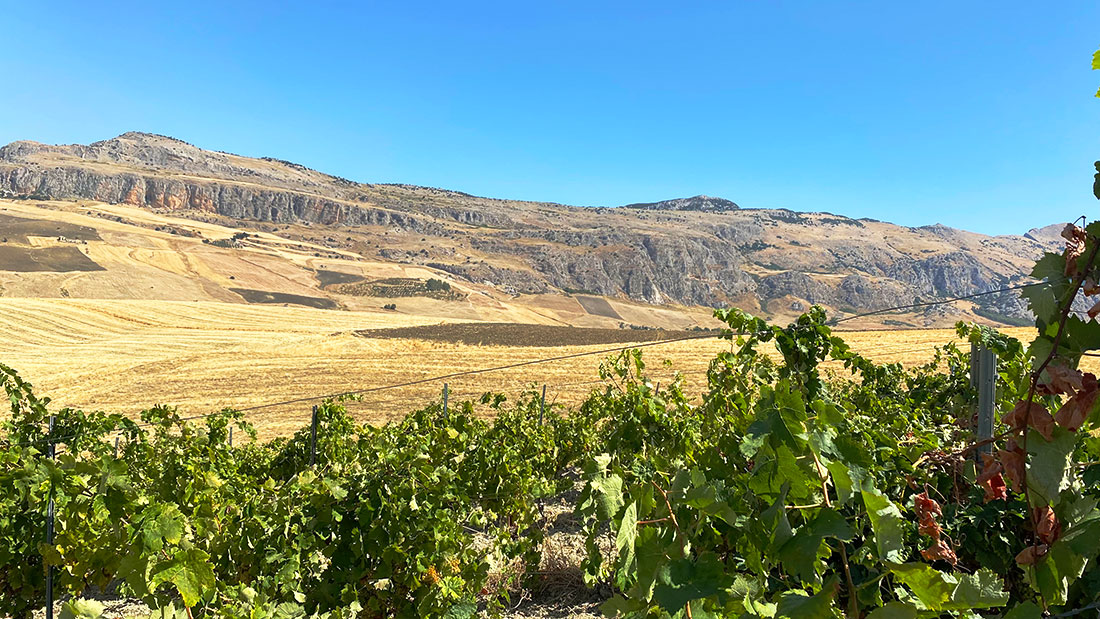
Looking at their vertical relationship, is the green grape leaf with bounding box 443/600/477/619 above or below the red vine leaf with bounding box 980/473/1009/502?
below

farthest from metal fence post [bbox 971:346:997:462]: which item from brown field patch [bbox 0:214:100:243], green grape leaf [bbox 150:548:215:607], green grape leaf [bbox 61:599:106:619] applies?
brown field patch [bbox 0:214:100:243]

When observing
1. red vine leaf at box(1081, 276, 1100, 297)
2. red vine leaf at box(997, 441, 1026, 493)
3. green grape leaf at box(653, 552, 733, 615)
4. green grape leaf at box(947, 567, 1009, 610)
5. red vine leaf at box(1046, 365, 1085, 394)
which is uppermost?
red vine leaf at box(1081, 276, 1100, 297)

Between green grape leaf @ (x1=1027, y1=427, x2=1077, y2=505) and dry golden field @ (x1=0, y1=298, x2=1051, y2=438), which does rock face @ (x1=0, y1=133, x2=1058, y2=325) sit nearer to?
dry golden field @ (x1=0, y1=298, x2=1051, y2=438)

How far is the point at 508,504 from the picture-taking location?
5.81 meters

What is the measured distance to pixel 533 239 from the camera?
393ft

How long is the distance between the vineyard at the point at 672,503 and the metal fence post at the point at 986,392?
0.08m

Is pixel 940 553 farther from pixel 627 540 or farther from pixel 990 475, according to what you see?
pixel 627 540

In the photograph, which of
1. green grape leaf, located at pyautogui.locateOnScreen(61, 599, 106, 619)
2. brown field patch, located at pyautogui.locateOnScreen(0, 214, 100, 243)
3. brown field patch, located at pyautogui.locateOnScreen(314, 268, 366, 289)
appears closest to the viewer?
green grape leaf, located at pyautogui.locateOnScreen(61, 599, 106, 619)

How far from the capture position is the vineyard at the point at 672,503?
1.04 m

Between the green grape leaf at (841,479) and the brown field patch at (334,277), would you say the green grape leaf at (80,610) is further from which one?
the brown field patch at (334,277)

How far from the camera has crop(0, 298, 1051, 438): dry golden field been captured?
71.6 ft

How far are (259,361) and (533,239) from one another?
305 ft

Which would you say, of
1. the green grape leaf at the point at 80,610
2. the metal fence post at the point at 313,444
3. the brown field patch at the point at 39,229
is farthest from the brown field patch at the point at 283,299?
the green grape leaf at the point at 80,610

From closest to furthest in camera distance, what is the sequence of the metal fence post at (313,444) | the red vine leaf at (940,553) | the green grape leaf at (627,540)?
the green grape leaf at (627,540) → the red vine leaf at (940,553) → the metal fence post at (313,444)
